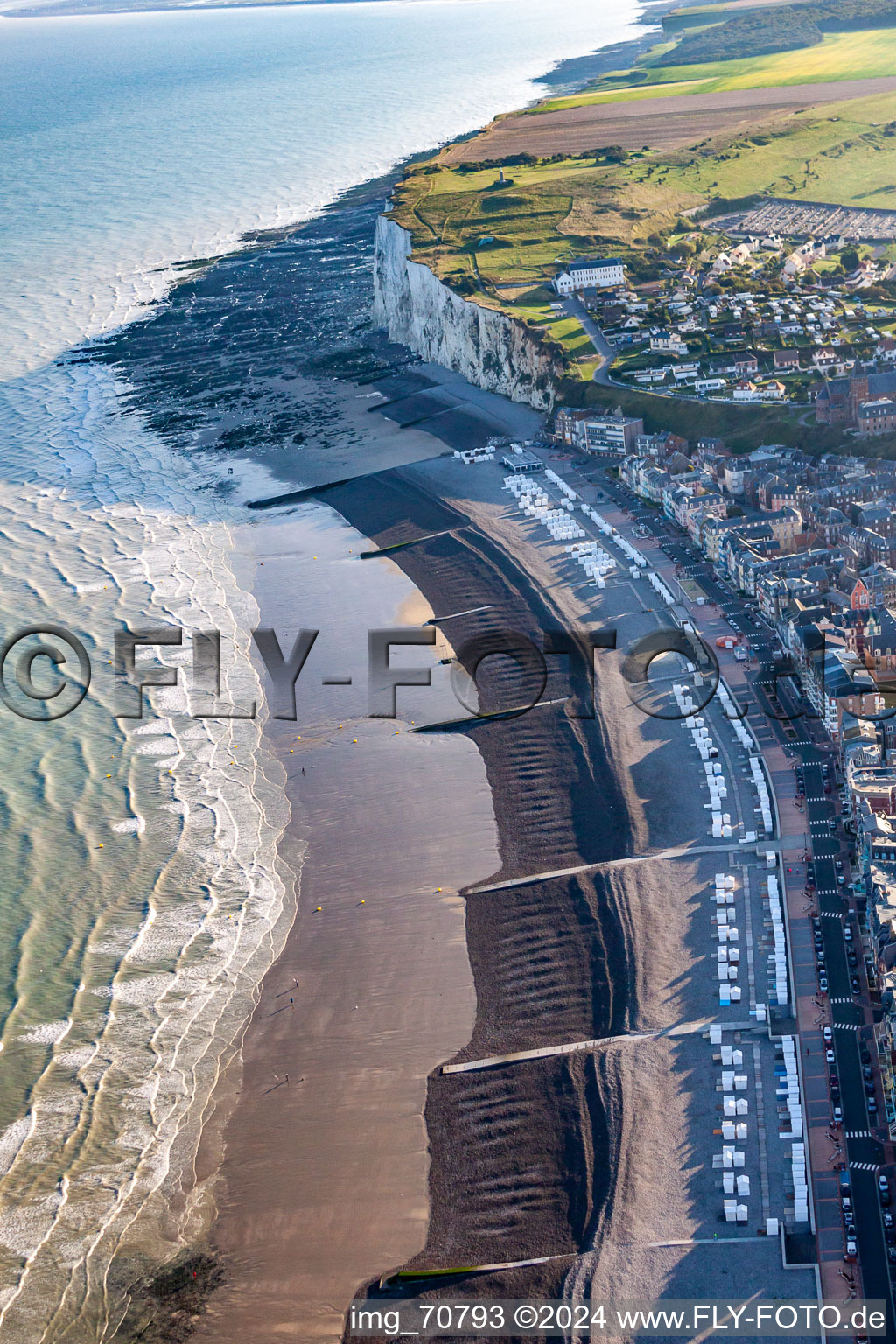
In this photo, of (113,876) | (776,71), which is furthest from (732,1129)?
(776,71)

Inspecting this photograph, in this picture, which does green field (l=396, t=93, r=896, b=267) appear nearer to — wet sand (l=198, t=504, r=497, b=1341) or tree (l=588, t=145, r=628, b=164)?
tree (l=588, t=145, r=628, b=164)

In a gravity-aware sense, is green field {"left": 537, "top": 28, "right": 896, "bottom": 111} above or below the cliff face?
above

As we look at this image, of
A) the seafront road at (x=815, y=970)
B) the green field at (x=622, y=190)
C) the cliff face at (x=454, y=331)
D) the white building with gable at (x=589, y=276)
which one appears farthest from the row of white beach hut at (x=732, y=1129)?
the white building with gable at (x=589, y=276)

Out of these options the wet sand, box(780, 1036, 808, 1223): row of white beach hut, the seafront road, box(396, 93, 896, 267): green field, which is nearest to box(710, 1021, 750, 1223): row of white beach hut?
box(780, 1036, 808, 1223): row of white beach hut

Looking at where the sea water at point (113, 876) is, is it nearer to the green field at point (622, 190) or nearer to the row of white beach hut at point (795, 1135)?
the row of white beach hut at point (795, 1135)

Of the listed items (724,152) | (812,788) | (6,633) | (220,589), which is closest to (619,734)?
(812,788)

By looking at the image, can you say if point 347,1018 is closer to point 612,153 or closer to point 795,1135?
point 795,1135

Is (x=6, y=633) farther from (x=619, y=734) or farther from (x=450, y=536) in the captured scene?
(x=619, y=734)
